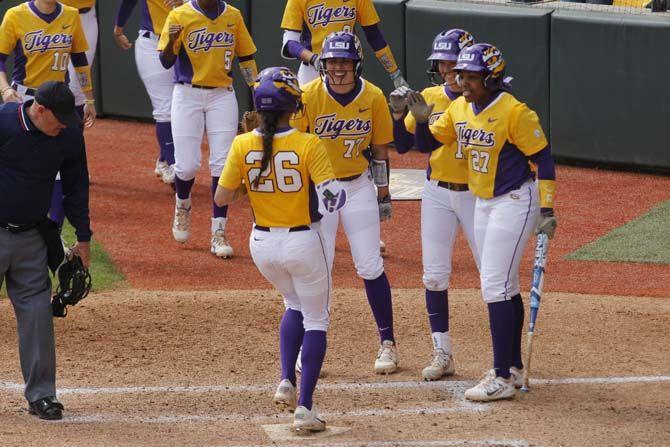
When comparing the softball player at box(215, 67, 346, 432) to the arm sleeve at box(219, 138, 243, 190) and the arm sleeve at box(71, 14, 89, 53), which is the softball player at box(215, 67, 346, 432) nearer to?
the arm sleeve at box(219, 138, 243, 190)

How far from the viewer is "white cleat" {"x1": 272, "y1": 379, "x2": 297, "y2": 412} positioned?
607cm

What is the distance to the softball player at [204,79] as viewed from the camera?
937 cm

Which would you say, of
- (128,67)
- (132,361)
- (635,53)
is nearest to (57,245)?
(132,361)

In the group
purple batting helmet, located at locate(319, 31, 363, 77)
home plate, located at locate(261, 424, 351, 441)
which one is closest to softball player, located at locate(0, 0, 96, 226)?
purple batting helmet, located at locate(319, 31, 363, 77)

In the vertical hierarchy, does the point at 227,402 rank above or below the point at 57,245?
below

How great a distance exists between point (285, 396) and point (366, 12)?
14.9 feet

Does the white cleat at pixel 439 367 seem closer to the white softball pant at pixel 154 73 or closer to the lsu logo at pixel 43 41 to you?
the lsu logo at pixel 43 41

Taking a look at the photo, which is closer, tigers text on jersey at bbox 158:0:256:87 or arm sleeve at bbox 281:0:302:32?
tigers text on jersey at bbox 158:0:256:87

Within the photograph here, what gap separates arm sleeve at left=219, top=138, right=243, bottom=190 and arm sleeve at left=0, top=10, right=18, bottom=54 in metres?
4.09

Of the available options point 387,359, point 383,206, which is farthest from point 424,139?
point 387,359

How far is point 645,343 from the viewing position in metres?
7.52

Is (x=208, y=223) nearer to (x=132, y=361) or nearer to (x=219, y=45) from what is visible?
(x=219, y=45)

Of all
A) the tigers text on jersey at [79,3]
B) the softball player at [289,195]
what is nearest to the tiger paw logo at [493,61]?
the softball player at [289,195]

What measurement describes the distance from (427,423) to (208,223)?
16.4ft
